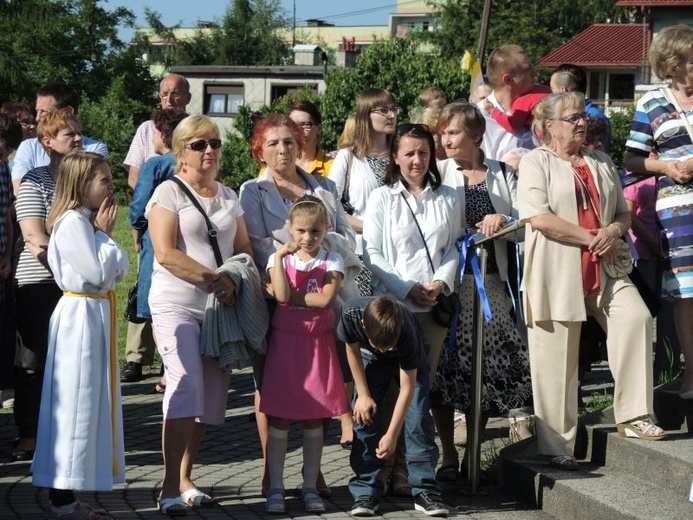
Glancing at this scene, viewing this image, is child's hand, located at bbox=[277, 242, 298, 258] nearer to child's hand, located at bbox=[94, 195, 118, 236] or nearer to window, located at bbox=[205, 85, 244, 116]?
child's hand, located at bbox=[94, 195, 118, 236]

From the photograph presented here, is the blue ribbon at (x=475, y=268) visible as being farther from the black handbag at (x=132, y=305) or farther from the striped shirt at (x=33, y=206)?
the black handbag at (x=132, y=305)

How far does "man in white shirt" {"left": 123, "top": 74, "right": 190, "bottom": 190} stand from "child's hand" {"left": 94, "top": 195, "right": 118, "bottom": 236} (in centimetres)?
326

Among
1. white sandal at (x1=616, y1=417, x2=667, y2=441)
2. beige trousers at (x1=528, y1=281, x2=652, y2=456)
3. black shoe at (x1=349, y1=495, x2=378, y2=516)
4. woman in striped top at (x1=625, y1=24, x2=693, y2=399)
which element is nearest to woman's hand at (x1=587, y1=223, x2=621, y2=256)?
beige trousers at (x1=528, y1=281, x2=652, y2=456)

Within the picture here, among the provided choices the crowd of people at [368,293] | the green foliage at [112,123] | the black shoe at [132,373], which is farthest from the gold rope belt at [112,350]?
the green foliage at [112,123]

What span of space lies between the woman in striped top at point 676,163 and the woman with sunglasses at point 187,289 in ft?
8.25

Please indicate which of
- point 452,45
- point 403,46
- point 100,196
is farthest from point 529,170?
point 452,45

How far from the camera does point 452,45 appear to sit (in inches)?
3029

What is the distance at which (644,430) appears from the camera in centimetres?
681

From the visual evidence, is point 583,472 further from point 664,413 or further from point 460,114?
point 460,114

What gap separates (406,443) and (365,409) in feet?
1.16

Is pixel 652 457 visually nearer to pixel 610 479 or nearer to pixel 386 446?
pixel 610 479

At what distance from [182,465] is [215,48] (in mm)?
101478

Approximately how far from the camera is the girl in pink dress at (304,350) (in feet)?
22.1

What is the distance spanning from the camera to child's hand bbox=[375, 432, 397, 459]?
258 inches
